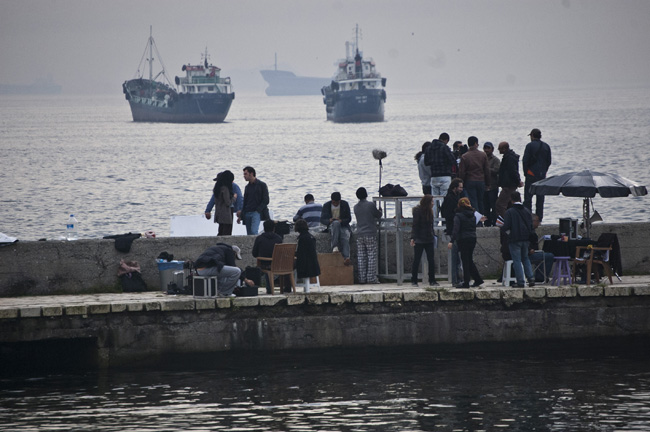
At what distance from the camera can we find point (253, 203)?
1800cm

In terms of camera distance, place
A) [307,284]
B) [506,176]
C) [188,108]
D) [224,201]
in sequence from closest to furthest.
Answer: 1. [307,284]
2. [224,201]
3. [506,176]
4. [188,108]

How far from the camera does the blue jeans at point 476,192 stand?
18453mm

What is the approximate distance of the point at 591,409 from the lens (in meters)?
12.6

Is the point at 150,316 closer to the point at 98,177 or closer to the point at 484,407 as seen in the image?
the point at 484,407

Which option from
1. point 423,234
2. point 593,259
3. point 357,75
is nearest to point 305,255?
point 423,234

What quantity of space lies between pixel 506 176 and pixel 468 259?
3.32m

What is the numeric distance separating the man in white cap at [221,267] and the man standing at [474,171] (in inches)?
Result: 203

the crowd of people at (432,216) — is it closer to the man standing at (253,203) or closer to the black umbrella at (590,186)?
the man standing at (253,203)

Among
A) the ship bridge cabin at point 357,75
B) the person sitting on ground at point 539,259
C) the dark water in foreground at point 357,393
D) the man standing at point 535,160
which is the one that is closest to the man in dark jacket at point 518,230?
the person sitting on ground at point 539,259

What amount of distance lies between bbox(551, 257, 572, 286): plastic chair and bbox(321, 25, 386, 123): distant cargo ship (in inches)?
5626

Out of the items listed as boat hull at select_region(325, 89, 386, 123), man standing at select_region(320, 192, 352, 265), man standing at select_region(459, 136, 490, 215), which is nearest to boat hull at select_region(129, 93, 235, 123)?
boat hull at select_region(325, 89, 386, 123)

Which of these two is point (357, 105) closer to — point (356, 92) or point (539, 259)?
point (356, 92)

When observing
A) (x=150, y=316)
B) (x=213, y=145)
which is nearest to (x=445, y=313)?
(x=150, y=316)

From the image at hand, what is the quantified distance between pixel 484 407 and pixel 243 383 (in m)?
3.56
